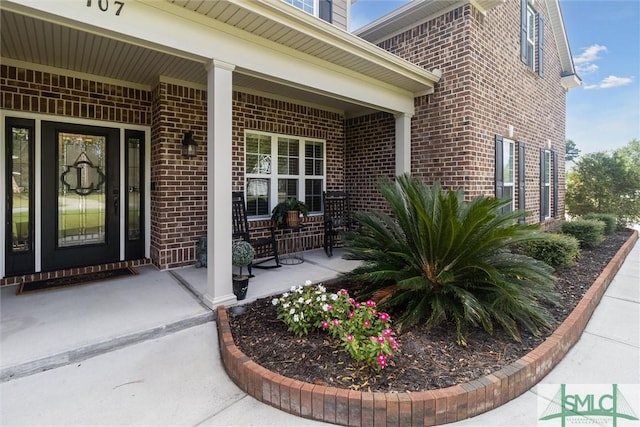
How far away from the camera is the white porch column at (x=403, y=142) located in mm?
5414

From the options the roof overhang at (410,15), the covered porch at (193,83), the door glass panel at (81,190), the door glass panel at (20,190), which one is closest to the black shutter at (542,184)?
the roof overhang at (410,15)

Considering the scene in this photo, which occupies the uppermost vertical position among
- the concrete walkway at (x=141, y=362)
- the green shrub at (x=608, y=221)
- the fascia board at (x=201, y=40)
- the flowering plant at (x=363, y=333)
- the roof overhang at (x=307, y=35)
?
the roof overhang at (x=307, y=35)

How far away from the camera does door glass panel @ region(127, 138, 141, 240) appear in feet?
16.0

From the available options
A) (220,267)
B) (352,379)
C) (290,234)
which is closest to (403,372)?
(352,379)

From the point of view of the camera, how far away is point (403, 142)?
543 centimetres

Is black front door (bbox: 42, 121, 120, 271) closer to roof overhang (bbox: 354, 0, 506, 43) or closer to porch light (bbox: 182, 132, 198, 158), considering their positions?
porch light (bbox: 182, 132, 198, 158)

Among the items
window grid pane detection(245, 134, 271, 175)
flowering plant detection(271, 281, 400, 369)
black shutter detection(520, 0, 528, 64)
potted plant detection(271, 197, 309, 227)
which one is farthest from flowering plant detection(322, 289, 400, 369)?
black shutter detection(520, 0, 528, 64)

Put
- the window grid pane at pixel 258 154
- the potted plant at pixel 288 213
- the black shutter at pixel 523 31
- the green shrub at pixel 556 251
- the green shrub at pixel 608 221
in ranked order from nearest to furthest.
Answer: the green shrub at pixel 556 251 < the potted plant at pixel 288 213 < the window grid pane at pixel 258 154 < the black shutter at pixel 523 31 < the green shrub at pixel 608 221

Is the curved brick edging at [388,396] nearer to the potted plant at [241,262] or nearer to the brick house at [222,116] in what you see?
the potted plant at [241,262]

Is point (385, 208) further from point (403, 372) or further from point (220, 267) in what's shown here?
point (403, 372)

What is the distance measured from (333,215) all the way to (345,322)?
147 inches

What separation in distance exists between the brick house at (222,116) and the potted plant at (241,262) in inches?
7.6

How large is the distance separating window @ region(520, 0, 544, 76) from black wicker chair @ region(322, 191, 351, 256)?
4.73 meters

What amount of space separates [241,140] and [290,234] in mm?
1904
